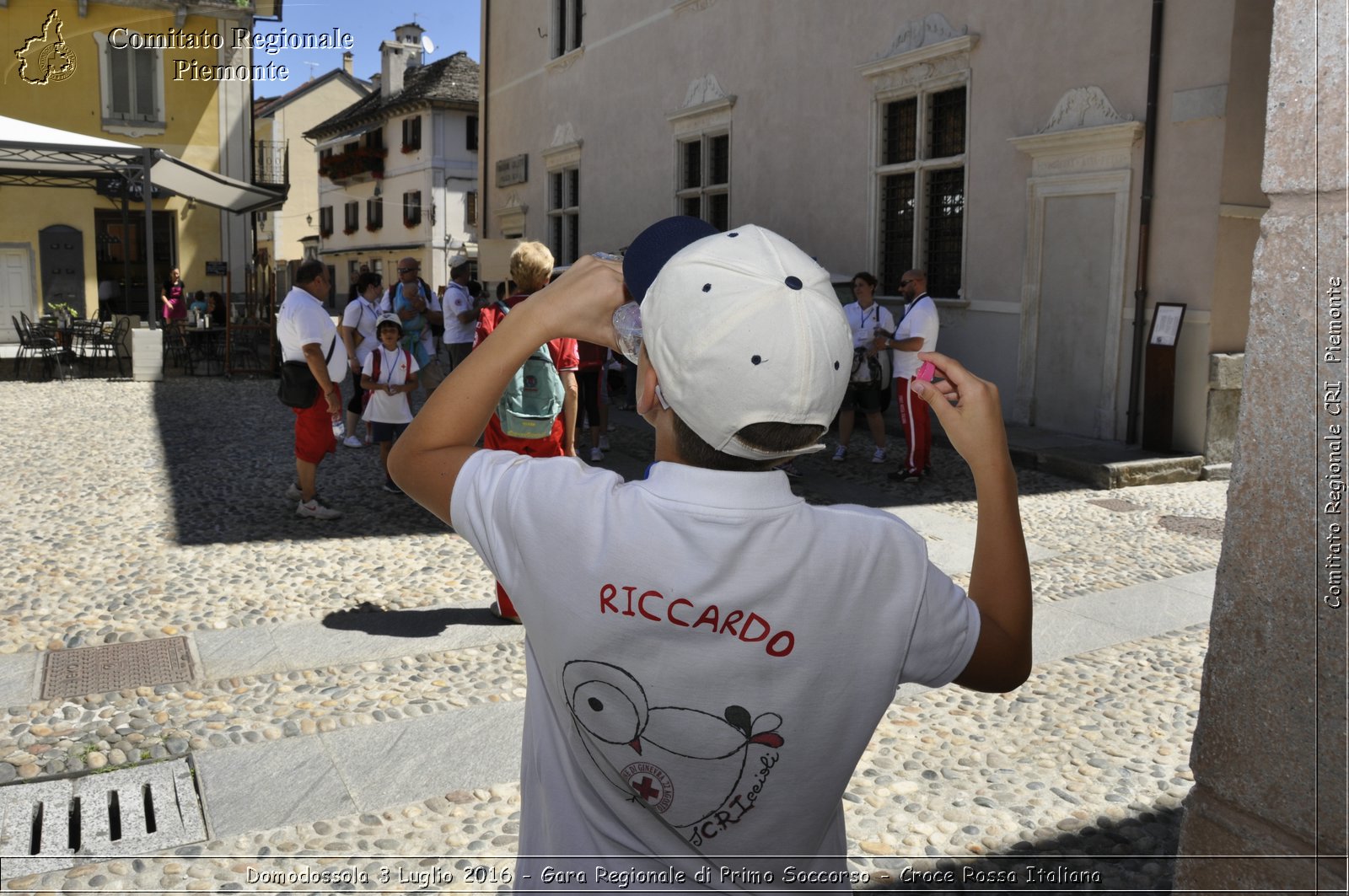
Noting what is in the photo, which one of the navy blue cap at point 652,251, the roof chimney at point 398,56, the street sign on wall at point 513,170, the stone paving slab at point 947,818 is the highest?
the roof chimney at point 398,56

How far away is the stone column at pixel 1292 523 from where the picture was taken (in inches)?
70.7

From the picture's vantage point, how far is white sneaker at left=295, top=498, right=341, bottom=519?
7.69 m

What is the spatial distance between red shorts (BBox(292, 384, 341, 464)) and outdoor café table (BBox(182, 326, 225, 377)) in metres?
11.7

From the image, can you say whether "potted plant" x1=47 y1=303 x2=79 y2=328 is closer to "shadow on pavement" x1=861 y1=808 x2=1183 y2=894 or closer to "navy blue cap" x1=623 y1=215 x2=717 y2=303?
"shadow on pavement" x1=861 y1=808 x2=1183 y2=894

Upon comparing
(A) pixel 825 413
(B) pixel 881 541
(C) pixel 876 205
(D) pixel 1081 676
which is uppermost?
(C) pixel 876 205

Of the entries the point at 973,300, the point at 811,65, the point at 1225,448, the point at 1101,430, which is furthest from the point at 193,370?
the point at 1225,448

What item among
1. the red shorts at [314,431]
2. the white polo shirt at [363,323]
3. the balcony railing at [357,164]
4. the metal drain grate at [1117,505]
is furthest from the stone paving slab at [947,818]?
the balcony railing at [357,164]

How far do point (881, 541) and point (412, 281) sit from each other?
10.1 metres

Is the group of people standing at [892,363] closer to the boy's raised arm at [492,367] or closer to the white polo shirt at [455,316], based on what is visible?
the white polo shirt at [455,316]

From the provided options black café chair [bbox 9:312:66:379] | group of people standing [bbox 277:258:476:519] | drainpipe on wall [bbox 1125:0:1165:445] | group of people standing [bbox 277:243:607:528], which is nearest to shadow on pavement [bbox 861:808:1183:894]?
group of people standing [bbox 277:243:607:528]

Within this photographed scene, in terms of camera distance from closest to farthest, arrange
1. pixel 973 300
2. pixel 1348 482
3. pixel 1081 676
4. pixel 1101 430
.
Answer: pixel 1348 482 → pixel 1081 676 → pixel 1101 430 → pixel 973 300

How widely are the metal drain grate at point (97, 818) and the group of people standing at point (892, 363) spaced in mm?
5981

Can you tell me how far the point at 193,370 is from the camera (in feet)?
60.7

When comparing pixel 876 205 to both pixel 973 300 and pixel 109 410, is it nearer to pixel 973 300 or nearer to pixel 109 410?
pixel 973 300
